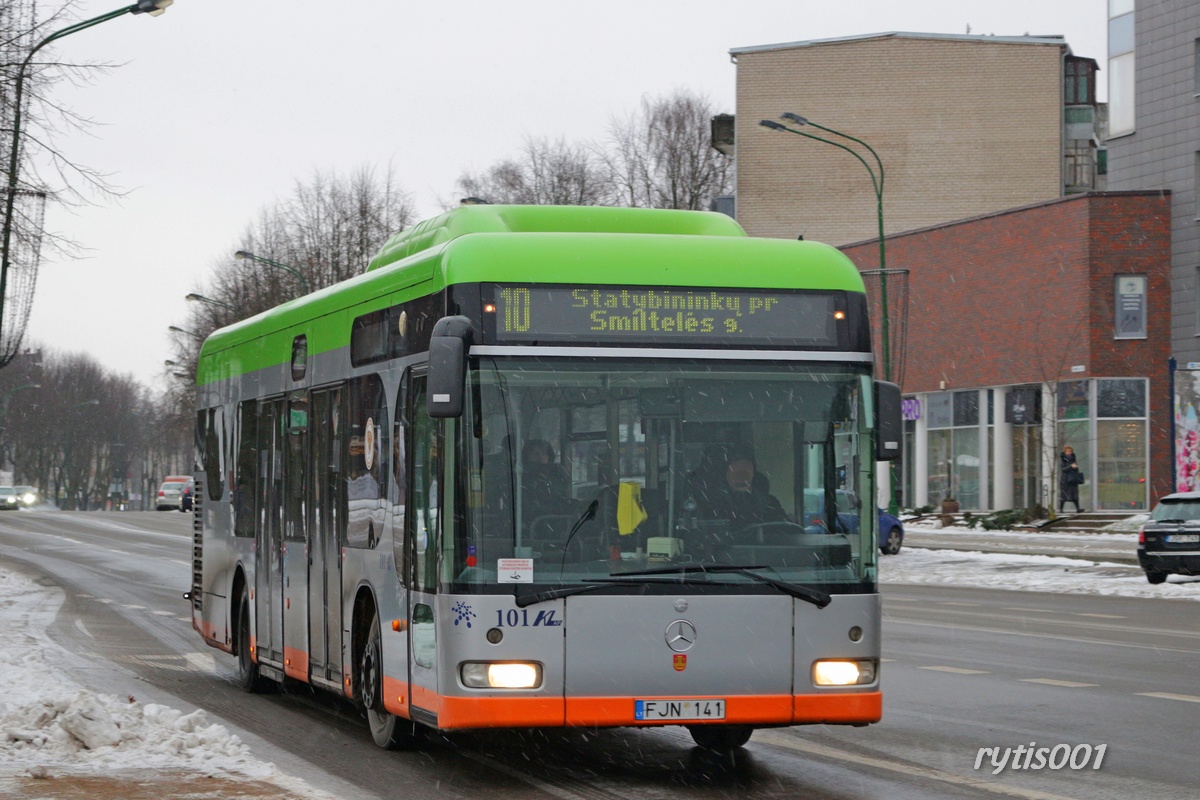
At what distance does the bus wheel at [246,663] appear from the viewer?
13.8 metres

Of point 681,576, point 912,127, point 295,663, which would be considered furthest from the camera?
point 912,127

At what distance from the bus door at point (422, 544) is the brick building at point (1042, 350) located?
3464 centimetres

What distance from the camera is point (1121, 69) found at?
49.2 metres

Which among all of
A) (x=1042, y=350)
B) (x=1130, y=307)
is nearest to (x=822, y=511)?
(x=1130, y=307)

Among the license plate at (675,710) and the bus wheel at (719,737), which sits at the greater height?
the license plate at (675,710)

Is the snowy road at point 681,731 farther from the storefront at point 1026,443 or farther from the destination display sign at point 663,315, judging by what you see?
the storefront at point 1026,443

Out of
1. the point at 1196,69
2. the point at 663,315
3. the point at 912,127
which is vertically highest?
the point at 912,127

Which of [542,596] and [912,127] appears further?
[912,127]

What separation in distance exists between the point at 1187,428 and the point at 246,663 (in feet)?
113

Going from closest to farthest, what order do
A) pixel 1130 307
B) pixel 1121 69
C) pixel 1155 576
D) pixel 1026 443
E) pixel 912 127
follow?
pixel 1155 576 → pixel 1130 307 → pixel 1026 443 → pixel 1121 69 → pixel 912 127

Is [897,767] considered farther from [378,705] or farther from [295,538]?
[295,538]

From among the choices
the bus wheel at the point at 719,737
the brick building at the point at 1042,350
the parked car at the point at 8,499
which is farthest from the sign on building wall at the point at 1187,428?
the parked car at the point at 8,499

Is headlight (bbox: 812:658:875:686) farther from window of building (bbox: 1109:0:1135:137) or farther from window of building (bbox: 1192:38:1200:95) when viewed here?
window of building (bbox: 1109:0:1135:137)

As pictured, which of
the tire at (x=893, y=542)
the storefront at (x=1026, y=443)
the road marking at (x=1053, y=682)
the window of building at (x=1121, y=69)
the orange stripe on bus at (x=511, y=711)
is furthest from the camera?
the window of building at (x=1121, y=69)
